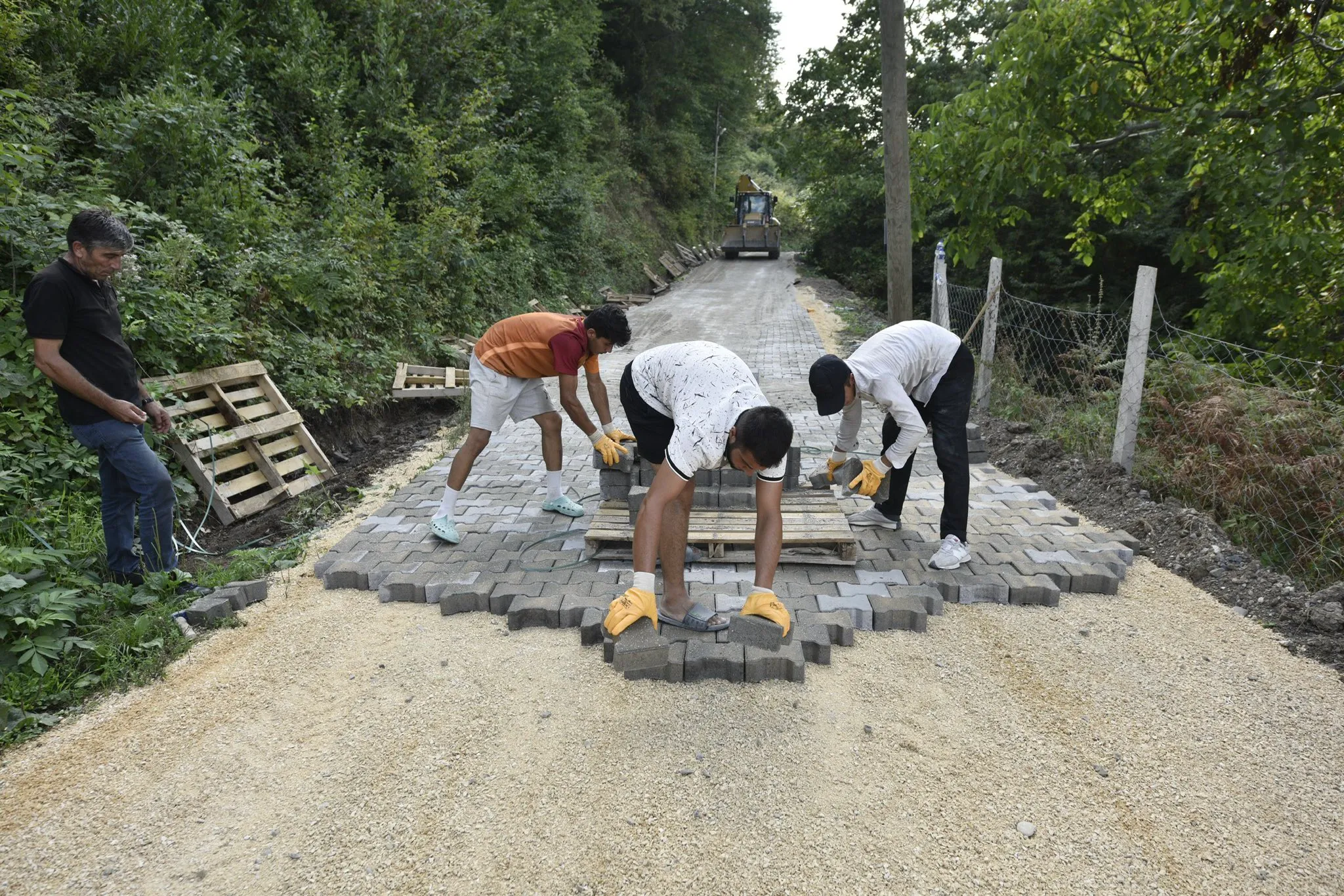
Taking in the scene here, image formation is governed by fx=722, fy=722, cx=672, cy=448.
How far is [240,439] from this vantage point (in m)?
5.40

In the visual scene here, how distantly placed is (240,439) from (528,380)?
246cm

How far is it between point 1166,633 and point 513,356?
3.83 metres

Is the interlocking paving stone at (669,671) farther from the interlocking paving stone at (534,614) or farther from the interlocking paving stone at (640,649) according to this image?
the interlocking paving stone at (534,614)

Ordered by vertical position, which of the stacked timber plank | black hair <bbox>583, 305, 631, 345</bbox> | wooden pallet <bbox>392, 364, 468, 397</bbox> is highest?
black hair <bbox>583, 305, 631, 345</bbox>

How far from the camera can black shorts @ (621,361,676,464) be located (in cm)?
365

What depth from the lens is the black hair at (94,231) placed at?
3264 millimetres

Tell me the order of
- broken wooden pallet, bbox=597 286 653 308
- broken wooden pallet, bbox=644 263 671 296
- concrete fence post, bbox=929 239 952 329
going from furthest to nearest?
broken wooden pallet, bbox=644 263 671 296, broken wooden pallet, bbox=597 286 653 308, concrete fence post, bbox=929 239 952 329

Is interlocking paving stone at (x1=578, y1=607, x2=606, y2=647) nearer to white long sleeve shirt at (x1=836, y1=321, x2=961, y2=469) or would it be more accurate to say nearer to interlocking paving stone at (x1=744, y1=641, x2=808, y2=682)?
interlocking paving stone at (x1=744, y1=641, x2=808, y2=682)

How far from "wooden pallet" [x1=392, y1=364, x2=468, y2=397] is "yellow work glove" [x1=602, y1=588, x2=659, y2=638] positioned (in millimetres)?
5446

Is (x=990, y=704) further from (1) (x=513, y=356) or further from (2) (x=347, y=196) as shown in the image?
(2) (x=347, y=196)

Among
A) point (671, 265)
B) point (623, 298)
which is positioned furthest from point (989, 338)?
point (671, 265)

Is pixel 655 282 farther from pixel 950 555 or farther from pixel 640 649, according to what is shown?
pixel 640 649

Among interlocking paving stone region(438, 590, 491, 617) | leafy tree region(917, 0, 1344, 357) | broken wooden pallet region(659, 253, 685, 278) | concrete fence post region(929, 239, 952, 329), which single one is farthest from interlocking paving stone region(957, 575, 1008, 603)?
broken wooden pallet region(659, 253, 685, 278)

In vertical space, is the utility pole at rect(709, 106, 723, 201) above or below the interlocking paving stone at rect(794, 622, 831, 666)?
above
